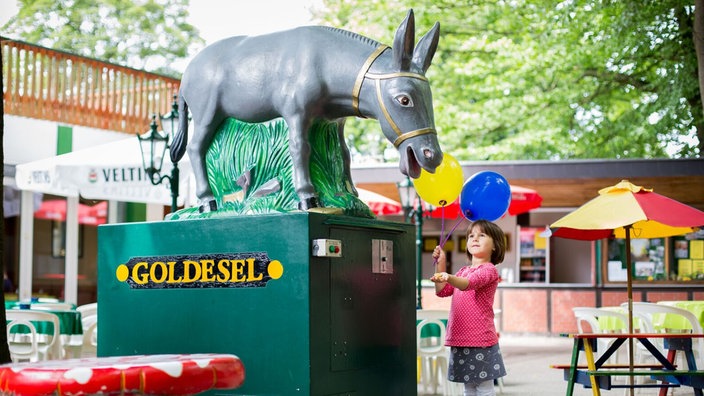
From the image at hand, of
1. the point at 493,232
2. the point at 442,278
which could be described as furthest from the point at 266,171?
the point at 493,232

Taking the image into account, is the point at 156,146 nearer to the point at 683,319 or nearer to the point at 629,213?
the point at 629,213

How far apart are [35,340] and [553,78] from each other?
14009mm

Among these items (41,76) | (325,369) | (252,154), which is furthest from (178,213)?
(41,76)

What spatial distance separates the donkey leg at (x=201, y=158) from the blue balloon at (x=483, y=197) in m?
1.58

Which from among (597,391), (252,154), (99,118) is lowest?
(597,391)

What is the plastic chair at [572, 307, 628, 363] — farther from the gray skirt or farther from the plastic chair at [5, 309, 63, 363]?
the plastic chair at [5, 309, 63, 363]

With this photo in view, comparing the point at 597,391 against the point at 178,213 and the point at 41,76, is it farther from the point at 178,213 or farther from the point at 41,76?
the point at 41,76

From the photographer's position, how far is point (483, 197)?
227 inches

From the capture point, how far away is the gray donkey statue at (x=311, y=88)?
14.7 feet

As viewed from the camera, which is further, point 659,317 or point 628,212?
point 659,317

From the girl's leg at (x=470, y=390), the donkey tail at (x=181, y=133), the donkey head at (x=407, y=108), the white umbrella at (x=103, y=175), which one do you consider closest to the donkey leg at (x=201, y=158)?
the donkey tail at (x=181, y=133)

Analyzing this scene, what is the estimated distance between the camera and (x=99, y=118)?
53.2 feet

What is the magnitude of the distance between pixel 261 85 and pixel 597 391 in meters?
3.24

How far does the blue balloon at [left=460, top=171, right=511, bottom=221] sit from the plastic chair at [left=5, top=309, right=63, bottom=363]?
181 inches
